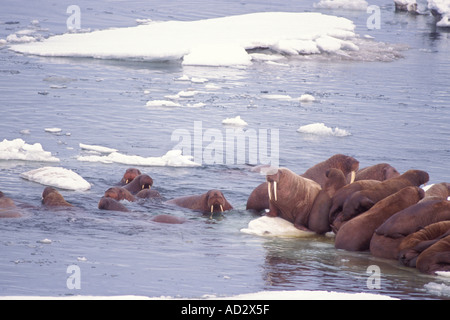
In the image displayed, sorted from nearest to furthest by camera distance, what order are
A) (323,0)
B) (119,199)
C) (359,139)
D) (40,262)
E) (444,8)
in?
(40,262) < (119,199) < (359,139) < (444,8) < (323,0)

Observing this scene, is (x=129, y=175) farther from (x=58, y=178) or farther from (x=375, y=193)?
(x=375, y=193)

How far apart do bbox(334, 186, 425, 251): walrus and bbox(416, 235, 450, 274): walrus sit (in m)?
0.81

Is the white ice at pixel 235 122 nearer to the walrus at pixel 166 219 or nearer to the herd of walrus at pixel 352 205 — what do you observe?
the herd of walrus at pixel 352 205

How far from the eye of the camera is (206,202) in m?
10.4

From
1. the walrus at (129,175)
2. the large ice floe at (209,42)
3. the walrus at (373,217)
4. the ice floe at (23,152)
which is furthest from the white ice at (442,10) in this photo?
the walrus at (373,217)

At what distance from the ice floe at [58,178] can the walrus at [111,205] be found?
1171mm

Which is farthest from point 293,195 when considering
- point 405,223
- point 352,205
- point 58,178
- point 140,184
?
point 58,178

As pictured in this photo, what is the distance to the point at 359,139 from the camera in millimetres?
14938

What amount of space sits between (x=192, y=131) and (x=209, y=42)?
8.02m

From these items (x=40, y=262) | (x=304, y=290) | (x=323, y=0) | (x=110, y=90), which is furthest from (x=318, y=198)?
(x=323, y=0)

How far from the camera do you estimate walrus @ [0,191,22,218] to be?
31.1 feet

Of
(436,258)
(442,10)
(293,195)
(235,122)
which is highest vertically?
(442,10)

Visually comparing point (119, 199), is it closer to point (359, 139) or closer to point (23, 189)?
point (23, 189)
